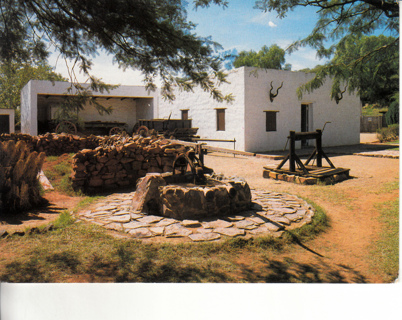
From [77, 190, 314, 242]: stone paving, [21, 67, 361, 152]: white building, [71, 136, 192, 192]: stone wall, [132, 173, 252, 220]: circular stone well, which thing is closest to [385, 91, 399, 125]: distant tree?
[77, 190, 314, 242]: stone paving

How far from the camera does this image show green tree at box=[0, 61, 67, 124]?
416cm

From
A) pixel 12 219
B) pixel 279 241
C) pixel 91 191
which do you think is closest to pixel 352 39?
pixel 279 241

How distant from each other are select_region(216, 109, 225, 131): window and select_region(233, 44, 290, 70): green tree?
543cm

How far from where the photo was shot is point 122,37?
11.9 feet

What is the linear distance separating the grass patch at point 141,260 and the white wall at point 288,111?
657 cm

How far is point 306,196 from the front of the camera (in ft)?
17.2

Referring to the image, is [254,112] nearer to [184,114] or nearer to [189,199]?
[184,114]

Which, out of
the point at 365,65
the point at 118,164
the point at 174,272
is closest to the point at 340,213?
the point at 365,65

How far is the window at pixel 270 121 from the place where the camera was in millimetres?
10062

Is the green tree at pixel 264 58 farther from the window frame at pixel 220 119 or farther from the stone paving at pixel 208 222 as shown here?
the window frame at pixel 220 119

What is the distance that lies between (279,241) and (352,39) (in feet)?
10.2

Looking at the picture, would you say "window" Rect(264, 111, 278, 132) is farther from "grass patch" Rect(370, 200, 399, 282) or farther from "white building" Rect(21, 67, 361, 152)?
"grass patch" Rect(370, 200, 399, 282)

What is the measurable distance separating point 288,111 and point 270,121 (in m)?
0.77

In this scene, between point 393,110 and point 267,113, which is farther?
point 267,113
